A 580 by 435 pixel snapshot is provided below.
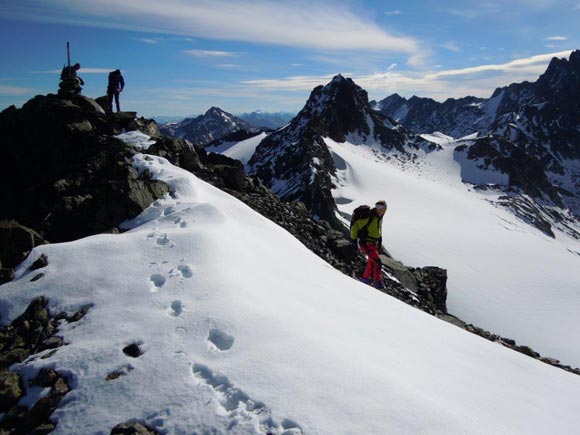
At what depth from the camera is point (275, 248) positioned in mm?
13625

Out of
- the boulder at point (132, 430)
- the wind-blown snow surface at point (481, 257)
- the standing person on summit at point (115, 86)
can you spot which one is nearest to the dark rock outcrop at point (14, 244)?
the boulder at point (132, 430)

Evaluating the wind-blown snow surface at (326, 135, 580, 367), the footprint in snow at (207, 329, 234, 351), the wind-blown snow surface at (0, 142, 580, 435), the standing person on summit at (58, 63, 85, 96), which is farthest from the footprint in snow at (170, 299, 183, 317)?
the wind-blown snow surface at (326, 135, 580, 367)

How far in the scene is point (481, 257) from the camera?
2346 inches

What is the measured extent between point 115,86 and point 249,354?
22919 mm

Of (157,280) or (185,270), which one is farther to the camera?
(185,270)

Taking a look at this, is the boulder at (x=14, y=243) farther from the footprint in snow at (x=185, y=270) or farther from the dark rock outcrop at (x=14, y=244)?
the footprint in snow at (x=185, y=270)

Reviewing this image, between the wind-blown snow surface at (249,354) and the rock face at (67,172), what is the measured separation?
244cm

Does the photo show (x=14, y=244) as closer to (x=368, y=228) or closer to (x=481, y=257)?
(x=368, y=228)

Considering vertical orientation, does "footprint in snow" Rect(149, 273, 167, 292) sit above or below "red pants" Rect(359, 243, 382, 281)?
below

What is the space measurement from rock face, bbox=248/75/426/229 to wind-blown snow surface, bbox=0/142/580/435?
173ft

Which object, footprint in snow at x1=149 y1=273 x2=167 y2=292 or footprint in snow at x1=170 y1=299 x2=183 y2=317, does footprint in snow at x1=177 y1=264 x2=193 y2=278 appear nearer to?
footprint in snow at x1=149 y1=273 x2=167 y2=292

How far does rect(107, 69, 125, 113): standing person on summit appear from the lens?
2438cm

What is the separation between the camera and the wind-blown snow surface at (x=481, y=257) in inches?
1487

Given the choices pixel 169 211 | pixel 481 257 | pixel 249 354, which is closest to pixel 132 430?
pixel 249 354
